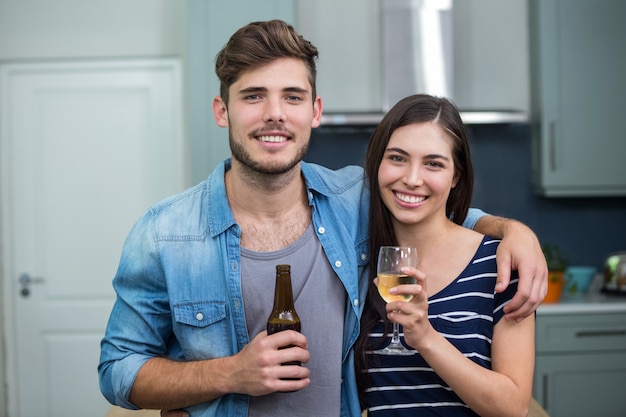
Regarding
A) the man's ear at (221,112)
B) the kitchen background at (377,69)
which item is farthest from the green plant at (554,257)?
the man's ear at (221,112)

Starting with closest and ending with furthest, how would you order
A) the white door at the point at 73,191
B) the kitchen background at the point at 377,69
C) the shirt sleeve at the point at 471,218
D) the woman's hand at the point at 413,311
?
the woman's hand at the point at 413,311, the shirt sleeve at the point at 471,218, the kitchen background at the point at 377,69, the white door at the point at 73,191

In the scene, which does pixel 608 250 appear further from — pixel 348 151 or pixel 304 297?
pixel 304 297

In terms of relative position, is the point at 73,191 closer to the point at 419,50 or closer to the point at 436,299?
the point at 419,50

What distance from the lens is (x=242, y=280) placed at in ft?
5.72

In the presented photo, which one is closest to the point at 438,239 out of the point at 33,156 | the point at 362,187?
Answer: the point at 362,187

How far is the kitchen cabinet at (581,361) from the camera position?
3.72m

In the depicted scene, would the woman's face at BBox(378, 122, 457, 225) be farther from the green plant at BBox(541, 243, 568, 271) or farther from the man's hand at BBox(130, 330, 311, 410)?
the green plant at BBox(541, 243, 568, 271)

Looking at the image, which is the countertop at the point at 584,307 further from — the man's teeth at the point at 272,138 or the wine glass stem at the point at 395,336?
the man's teeth at the point at 272,138

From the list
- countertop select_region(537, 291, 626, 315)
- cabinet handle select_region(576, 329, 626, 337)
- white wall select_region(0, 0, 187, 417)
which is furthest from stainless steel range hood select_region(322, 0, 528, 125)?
white wall select_region(0, 0, 187, 417)

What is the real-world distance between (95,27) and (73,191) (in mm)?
925

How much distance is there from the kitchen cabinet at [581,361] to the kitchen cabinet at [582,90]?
735 millimetres

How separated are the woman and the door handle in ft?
9.88

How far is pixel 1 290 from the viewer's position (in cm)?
433

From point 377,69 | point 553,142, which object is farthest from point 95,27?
point 553,142
